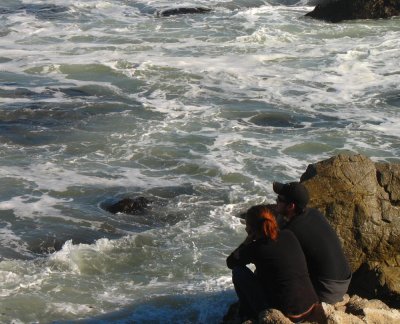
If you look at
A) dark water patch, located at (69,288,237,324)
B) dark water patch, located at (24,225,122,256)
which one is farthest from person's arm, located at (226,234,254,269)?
dark water patch, located at (24,225,122,256)

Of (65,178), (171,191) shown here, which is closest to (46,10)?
(65,178)

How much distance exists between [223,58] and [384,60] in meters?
3.92

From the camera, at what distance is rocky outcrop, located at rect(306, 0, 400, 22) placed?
81.9 ft

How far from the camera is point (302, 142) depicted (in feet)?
45.9

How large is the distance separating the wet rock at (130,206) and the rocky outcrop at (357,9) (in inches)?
605

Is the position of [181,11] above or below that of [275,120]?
above

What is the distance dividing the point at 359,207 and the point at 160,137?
273 inches

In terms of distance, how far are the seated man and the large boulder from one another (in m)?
0.92

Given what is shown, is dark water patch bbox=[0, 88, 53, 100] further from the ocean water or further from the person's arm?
the person's arm

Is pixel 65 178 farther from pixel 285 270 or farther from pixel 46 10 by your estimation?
pixel 46 10

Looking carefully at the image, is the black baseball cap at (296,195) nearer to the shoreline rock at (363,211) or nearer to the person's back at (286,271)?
the person's back at (286,271)

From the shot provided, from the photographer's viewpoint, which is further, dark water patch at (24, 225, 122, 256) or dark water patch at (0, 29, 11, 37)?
dark water patch at (0, 29, 11, 37)

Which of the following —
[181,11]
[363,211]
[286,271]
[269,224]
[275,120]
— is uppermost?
[269,224]

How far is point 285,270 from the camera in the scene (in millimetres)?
6086
